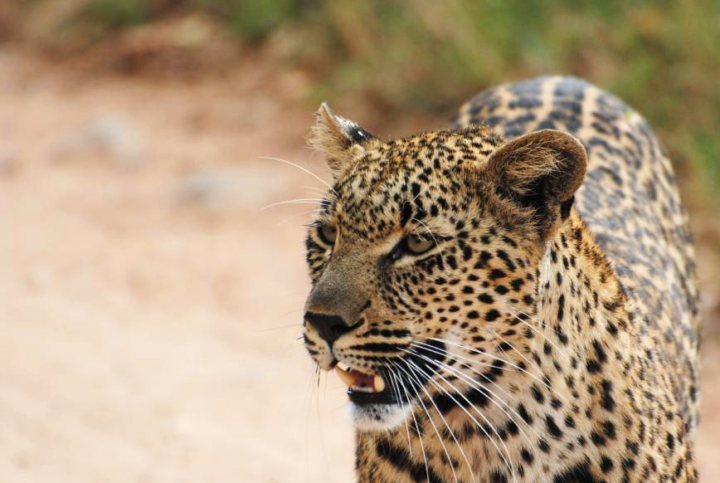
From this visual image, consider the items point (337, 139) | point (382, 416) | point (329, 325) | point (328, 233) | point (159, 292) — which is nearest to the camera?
point (329, 325)

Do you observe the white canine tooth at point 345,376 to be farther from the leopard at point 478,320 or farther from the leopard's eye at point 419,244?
the leopard's eye at point 419,244

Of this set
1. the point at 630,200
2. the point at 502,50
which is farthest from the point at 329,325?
the point at 502,50

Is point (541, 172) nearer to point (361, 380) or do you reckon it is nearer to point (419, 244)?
point (419, 244)

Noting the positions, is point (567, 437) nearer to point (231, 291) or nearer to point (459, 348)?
point (459, 348)

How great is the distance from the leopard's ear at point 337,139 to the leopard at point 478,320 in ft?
0.65

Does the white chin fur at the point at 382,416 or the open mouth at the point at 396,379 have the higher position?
the open mouth at the point at 396,379

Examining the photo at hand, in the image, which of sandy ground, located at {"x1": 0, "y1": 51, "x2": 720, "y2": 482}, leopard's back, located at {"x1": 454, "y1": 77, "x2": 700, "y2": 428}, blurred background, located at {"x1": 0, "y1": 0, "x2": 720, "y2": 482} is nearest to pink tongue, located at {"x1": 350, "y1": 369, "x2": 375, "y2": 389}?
sandy ground, located at {"x1": 0, "y1": 51, "x2": 720, "y2": 482}

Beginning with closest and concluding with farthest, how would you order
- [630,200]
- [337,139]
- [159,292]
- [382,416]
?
[382,416] < [337,139] < [630,200] < [159,292]

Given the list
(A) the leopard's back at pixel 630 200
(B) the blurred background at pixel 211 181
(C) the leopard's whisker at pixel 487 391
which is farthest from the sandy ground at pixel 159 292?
(A) the leopard's back at pixel 630 200

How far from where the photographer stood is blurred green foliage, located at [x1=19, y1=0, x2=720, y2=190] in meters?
9.58

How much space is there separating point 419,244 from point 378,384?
0.47 m

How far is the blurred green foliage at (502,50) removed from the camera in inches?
377

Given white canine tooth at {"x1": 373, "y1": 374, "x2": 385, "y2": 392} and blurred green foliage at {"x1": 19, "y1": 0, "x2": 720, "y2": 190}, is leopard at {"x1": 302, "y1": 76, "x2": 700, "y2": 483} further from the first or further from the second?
blurred green foliage at {"x1": 19, "y1": 0, "x2": 720, "y2": 190}

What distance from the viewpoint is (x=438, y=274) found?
13.4 feet
